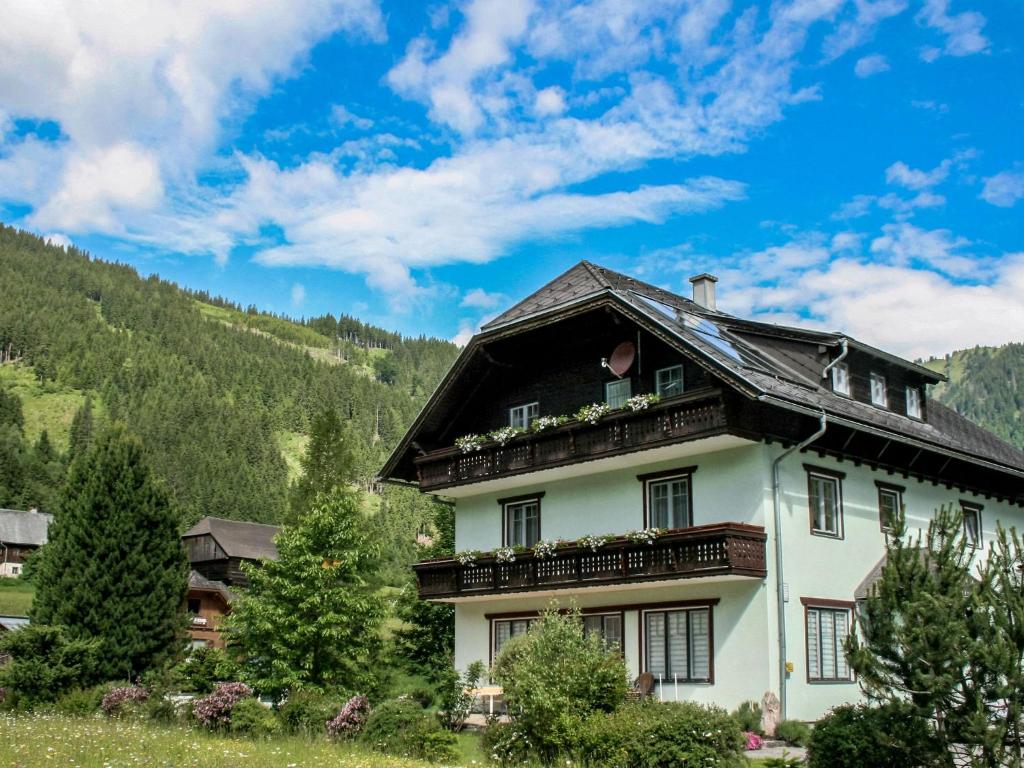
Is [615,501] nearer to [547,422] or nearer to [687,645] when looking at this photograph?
[547,422]

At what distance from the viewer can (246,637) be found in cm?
3133

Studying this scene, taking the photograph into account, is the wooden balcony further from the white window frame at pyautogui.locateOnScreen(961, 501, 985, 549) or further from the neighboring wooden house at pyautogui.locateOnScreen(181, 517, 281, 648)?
the neighboring wooden house at pyautogui.locateOnScreen(181, 517, 281, 648)

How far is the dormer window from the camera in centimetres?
2717

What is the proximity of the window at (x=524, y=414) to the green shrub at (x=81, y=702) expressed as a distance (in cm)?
1244

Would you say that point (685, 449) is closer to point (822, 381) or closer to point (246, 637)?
point (822, 381)

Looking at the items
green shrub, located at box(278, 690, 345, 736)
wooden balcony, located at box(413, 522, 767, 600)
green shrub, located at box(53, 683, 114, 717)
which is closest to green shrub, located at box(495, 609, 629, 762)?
green shrub, located at box(278, 690, 345, 736)

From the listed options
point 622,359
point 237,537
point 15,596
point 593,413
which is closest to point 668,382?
point 622,359

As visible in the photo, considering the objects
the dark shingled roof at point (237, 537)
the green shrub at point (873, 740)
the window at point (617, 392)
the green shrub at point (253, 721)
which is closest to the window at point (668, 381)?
the window at point (617, 392)

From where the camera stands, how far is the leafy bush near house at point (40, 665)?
2622 centimetres

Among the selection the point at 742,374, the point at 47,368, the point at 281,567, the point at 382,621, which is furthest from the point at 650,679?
the point at 47,368

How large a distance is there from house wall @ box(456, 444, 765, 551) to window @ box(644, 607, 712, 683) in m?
2.23

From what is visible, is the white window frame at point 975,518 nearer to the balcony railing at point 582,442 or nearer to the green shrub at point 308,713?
the balcony railing at point 582,442

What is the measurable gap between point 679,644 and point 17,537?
93362mm

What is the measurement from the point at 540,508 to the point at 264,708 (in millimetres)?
10325
